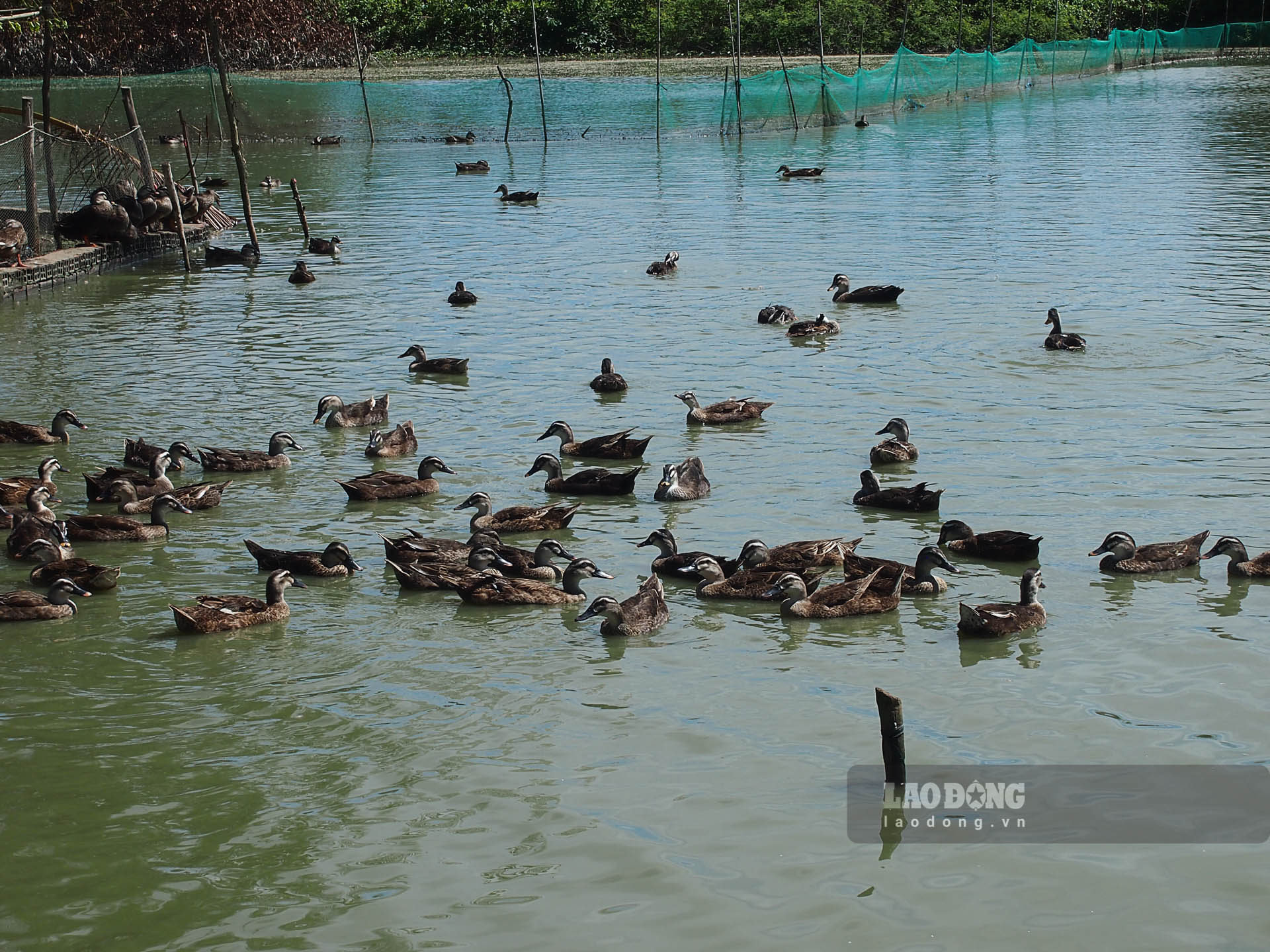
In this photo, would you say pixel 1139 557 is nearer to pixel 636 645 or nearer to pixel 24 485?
pixel 636 645

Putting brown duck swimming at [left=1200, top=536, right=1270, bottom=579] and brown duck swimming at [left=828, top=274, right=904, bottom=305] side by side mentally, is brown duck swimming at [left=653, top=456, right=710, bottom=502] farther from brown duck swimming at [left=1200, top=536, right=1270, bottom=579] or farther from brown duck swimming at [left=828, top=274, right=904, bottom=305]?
brown duck swimming at [left=828, top=274, right=904, bottom=305]

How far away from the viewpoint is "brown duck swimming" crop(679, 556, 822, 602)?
12.1m

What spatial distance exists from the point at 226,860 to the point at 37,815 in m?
1.39

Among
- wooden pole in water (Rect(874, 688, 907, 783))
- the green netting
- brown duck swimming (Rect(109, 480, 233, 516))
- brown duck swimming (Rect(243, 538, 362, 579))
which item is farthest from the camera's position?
the green netting

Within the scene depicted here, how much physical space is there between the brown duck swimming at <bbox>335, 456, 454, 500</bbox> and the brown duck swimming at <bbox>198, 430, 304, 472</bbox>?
3.98 feet

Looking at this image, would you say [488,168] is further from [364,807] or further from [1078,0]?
[1078,0]

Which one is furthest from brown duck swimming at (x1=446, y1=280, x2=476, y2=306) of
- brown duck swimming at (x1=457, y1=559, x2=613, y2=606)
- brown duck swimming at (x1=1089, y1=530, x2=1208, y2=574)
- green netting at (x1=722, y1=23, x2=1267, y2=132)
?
green netting at (x1=722, y1=23, x2=1267, y2=132)

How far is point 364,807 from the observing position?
898 cm

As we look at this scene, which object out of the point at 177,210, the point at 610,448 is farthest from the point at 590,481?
the point at 177,210

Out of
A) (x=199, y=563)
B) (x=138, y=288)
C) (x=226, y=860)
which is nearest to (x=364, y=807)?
(x=226, y=860)

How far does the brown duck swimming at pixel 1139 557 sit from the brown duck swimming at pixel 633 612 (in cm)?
389

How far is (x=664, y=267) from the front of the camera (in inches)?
1108

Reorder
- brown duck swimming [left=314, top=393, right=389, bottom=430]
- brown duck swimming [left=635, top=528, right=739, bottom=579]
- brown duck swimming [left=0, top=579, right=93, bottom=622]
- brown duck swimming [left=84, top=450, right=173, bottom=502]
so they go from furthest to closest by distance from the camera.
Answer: brown duck swimming [left=314, top=393, right=389, bottom=430]
brown duck swimming [left=84, top=450, right=173, bottom=502]
brown duck swimming [left=635, top=528, right=739, bottom=579]
brown duck swimming [left=0, top=579, right=93, bottom=622]

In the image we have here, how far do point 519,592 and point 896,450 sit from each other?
17.0ft
